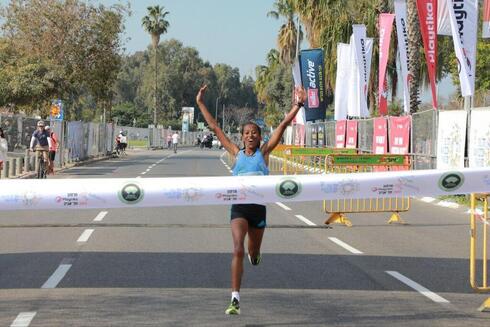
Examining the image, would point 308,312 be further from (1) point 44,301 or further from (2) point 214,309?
(1) point 44,301

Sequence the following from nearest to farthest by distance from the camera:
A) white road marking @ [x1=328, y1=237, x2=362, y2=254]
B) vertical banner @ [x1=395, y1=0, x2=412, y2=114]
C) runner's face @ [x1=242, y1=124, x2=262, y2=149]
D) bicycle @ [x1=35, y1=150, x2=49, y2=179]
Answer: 1. runner's face @ [x1=242, y1=124, x2=262, y2=149]
2. white road marking @ [x1=328, y1=237, x2=362, y2=254]
3. bicycle @ [x1=35, y1=150, x2=49, y2=179]
4. vertical banner @ [x1=395, y1=0, x2=412, y2=114]

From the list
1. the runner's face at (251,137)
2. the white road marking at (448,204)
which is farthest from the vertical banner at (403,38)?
the runner's face at (251,137)

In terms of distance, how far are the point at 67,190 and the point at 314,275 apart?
324 cm

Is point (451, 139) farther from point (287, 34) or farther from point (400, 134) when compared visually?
point (287, 34)

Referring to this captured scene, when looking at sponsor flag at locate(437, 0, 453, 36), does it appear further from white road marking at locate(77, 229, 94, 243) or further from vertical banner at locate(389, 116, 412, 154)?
white road marking at locate(77, 229, 94, 243)

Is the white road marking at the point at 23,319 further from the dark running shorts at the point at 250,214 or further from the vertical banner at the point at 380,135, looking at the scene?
the vertical banner at the point at 380,135

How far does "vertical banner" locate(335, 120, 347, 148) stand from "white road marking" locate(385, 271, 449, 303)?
27.2 m

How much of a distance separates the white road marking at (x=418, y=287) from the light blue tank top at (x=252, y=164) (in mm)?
2212

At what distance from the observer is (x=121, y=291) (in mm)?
8352

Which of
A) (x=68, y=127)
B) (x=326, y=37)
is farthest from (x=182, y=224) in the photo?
(x=326, y=37)

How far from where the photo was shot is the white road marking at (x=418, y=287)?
8.23 meters

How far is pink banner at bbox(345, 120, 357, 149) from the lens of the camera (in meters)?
34.6

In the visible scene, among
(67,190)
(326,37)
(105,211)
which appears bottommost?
(105,211)

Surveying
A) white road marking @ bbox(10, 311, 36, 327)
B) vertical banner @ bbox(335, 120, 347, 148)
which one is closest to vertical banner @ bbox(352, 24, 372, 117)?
vertical banner @ bbox(335, 120, 347, 148)
